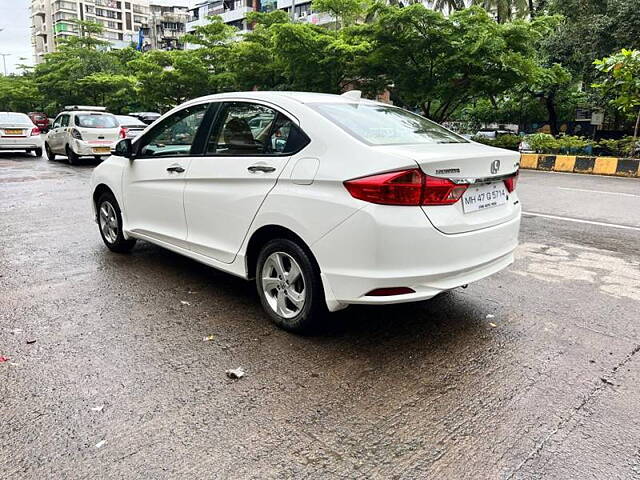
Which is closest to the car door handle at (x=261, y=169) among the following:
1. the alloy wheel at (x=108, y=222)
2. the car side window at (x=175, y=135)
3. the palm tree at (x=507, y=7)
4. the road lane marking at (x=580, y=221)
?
the car side window at (x=175, y=135)

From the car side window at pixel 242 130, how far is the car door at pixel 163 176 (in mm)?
185

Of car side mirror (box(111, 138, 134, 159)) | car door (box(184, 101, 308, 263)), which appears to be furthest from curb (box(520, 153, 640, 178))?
car door (box(184, 101, 308, 263))

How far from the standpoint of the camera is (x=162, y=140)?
4723mm

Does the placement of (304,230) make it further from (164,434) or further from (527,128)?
(527,128)

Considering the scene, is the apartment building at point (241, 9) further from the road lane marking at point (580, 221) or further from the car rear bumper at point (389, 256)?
the car rear bumper at point (389, 256)

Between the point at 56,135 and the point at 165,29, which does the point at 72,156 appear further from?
the point at 165,29

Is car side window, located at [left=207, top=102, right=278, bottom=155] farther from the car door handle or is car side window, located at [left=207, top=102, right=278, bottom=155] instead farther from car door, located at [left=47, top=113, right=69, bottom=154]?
car door, located at [left=47, top=113, right=69, bottom=154]

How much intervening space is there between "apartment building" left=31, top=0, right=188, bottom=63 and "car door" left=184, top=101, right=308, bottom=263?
93.3m

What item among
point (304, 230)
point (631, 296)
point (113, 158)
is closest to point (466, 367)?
point (304, 230)

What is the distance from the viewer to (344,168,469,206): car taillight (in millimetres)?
3004

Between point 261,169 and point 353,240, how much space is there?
941 millimetres

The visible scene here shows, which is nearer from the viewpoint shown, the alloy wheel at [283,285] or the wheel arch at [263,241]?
the wheel arch at [263,241]

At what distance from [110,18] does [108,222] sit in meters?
115

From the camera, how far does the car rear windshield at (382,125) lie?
3.50m
